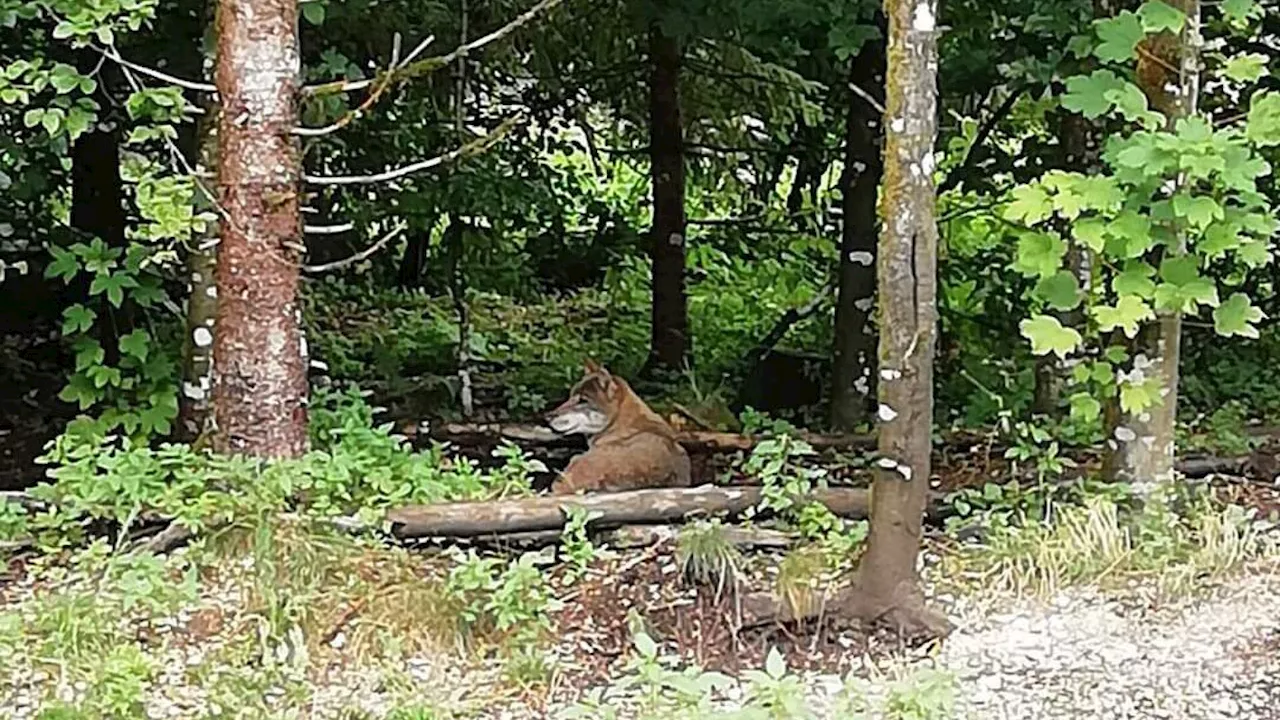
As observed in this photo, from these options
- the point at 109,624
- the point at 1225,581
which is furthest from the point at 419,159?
the point at 1225,581

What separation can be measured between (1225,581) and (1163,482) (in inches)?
16.6

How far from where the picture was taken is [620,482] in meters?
5.44

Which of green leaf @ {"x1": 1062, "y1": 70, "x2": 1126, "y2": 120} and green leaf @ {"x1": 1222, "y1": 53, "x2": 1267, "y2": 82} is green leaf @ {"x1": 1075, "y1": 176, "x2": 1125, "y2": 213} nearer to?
green leaf @ {"x1": 1062, "y1": 70, "x2": 1126, "y2": 120}

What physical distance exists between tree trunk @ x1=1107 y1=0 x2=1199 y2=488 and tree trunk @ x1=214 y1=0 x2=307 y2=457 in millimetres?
2760

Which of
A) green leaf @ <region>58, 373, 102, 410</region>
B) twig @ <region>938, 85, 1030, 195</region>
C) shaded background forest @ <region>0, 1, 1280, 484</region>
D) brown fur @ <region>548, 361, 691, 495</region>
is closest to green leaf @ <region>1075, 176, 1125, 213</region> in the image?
shaded background forest @ <region>0, 1, 1280, 484</region>

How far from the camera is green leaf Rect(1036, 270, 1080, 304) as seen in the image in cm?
445

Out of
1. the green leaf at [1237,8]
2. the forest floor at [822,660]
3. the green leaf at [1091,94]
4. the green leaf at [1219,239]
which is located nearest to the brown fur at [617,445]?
the forest floor at [822,660]

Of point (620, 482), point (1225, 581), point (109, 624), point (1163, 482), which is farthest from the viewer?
point (620, 482)

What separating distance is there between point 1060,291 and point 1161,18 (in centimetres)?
85

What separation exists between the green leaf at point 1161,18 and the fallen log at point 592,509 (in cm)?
175

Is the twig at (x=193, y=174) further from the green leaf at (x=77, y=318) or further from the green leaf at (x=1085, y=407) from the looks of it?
the green leaf at (x=1085, y=407)

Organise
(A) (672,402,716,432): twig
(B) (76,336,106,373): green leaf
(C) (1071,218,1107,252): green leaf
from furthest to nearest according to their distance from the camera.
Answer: (A) (672,402,716,432): twig → (B) (76,336,106,373): green leaf → (C) (1071,218,1107,252): green leaf

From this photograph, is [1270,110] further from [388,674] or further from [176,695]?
[176,695]

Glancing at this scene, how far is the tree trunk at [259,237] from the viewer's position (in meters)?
4.70
